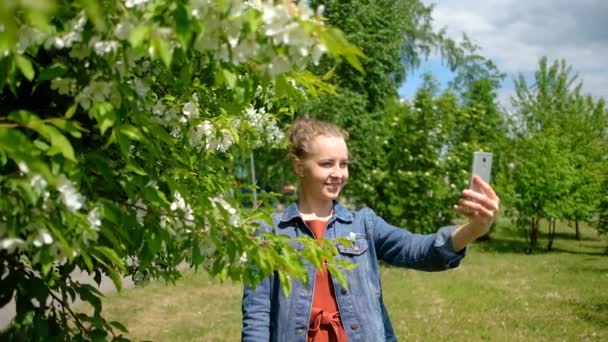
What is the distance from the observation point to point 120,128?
4.77ft

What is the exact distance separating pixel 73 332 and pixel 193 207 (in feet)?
2.00

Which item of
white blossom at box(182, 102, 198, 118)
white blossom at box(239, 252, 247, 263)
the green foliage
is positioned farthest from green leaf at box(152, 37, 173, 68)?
the green foliage

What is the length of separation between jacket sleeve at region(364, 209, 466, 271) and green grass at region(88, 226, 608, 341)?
5.37 meters

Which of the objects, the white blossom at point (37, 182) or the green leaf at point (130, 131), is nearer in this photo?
the white blossom at point (37, 182)

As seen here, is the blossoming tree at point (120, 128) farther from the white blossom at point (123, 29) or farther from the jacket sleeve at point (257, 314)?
the jacket sleeve at point (257, 314)

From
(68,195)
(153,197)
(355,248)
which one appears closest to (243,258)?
(153,197)

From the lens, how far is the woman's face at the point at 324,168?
9.42 feet

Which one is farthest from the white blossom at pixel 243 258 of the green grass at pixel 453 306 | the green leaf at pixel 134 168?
the green grass at pixel 453 306

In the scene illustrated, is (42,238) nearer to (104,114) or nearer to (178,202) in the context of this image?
(104,114)

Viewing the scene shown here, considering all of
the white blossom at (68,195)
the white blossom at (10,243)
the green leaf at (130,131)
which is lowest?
the white blossom at (10,243)

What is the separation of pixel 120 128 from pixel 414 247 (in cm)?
165

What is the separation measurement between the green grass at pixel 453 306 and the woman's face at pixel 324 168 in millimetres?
5429

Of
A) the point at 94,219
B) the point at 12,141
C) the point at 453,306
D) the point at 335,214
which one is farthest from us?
the point at 453,306

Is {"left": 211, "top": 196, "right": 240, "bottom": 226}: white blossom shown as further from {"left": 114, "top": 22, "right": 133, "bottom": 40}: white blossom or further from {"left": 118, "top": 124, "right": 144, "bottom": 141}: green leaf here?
{"left": 114, "top": 22, "right": 133, "bottom": 40}: white blossom
